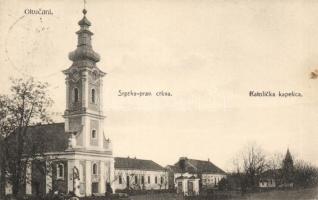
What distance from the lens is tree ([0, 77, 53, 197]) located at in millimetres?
13711

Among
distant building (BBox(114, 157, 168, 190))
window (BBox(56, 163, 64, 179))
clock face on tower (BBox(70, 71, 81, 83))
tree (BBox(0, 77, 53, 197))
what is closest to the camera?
tree (BBox(0, 77, 53, 197))

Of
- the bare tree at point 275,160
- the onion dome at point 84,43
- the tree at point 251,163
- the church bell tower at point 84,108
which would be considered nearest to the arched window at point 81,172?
the church bell tower at point 84,108

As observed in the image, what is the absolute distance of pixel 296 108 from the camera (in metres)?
13.9

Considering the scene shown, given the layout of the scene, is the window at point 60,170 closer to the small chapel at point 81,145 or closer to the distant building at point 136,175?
the small chapel at point 81,145

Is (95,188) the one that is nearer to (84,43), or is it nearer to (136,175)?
(84,43)

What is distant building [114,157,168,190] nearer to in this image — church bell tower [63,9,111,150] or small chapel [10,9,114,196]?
small chapel [10,9,114,196]

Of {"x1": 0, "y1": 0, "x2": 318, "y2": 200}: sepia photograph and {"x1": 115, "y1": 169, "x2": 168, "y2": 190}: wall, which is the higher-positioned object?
{"x1": 0, "y1": 0, "x2": 318, "y2": 200}: sepia photograph

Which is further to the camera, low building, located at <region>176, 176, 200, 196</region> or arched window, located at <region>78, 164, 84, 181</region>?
low building, located at <region>176, 176, 200, 196</region>

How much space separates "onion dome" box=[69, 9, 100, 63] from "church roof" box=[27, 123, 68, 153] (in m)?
2.54

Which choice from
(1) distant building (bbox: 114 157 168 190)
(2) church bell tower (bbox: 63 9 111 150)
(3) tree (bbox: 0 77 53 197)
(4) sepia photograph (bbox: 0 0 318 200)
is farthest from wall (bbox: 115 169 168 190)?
(4) sepia photograph (bbox: 0 0 318 200)

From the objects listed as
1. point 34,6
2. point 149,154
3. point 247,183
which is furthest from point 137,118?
point 247,183

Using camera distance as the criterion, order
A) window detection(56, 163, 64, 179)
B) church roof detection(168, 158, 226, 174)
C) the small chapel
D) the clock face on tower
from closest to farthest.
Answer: the clock face on tower < church roof detection(168, 158, 226, 174) < the small chapel < window detection(56, 163, 64, 179)

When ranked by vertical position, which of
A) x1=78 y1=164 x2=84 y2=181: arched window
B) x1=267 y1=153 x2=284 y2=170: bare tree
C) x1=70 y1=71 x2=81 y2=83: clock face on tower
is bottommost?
x1=78 y1=164 x2=84 y2=181: arched window

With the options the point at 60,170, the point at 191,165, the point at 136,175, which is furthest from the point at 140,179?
the point at 60,170
